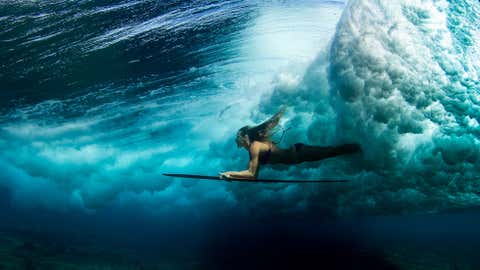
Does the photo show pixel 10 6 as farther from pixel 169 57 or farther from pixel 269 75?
pixel 269 75

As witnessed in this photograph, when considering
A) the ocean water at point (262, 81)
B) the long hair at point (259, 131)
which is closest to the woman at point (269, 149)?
the long hair at point (259, 131)

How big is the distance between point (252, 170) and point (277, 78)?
22.0 ft

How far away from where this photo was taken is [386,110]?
8609mm

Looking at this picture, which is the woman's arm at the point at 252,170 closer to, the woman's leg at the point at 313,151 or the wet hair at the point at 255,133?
the wet hair at the point at 255,133

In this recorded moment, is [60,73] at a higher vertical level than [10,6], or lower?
lower

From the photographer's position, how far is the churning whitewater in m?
7.32

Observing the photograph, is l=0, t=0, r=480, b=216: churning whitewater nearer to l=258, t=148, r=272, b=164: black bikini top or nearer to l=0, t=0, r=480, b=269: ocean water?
l=0, t=0, r=480, b=269: ocean water

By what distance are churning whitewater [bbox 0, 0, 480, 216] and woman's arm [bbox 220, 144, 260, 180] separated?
4098 mm

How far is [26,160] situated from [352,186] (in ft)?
94.5

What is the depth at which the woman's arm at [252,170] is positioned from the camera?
194 inches

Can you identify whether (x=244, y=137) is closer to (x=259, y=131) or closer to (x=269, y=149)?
(x=259, y=131)

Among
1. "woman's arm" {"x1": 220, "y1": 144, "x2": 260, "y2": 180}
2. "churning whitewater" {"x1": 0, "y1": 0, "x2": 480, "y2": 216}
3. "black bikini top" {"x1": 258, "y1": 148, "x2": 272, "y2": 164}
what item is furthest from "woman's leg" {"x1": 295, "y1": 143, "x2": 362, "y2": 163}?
"churning whitewater" {"x1": 0, "y1": 0, "x2": 480, "y2": 216}

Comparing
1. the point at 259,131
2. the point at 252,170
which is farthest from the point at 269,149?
the point at 252,170

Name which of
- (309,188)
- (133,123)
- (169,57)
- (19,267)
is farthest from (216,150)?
(19,267)
